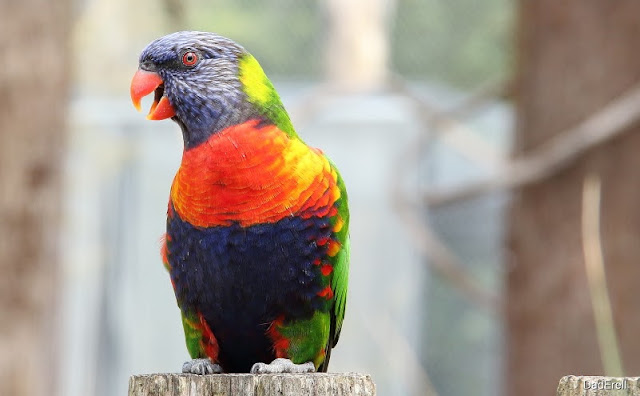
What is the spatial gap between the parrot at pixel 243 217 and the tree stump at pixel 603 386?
679 millimetres

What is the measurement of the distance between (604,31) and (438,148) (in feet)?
8.72

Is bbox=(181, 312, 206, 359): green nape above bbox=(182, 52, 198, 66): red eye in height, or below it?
below

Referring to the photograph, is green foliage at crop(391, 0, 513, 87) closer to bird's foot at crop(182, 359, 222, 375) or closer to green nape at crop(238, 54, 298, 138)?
green nape at crop(238, 54, 298, 138)

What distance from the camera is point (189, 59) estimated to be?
202 centimetres

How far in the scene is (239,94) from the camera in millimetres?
2000

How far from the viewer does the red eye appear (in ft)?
6.62

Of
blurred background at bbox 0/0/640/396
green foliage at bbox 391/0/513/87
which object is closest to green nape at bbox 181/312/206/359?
blurred background at bbox 0/0/640/396

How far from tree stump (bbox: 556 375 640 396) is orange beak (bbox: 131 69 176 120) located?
1.06 m

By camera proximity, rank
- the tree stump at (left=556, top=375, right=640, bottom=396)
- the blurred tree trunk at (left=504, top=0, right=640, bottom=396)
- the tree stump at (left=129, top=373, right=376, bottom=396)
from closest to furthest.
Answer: the tree stump at (left=556, top=375, right=640, bottom=396) < the tree stump at (left=129, top=373, right=376, bottom=396) < the blurred tree trunk at (left=504, top=0, right=640, bottom=396)

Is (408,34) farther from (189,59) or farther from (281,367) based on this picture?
(281,367)

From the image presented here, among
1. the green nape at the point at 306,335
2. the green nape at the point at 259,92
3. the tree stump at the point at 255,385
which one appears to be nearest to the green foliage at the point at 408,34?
the green nape at the point at 259,92

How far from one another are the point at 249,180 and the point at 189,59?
32 cm

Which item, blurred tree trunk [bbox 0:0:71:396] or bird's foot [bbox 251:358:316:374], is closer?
bird's foot [bbox 251:358:316:374]

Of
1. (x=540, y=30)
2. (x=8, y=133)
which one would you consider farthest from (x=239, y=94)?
(x=540, y=30)
